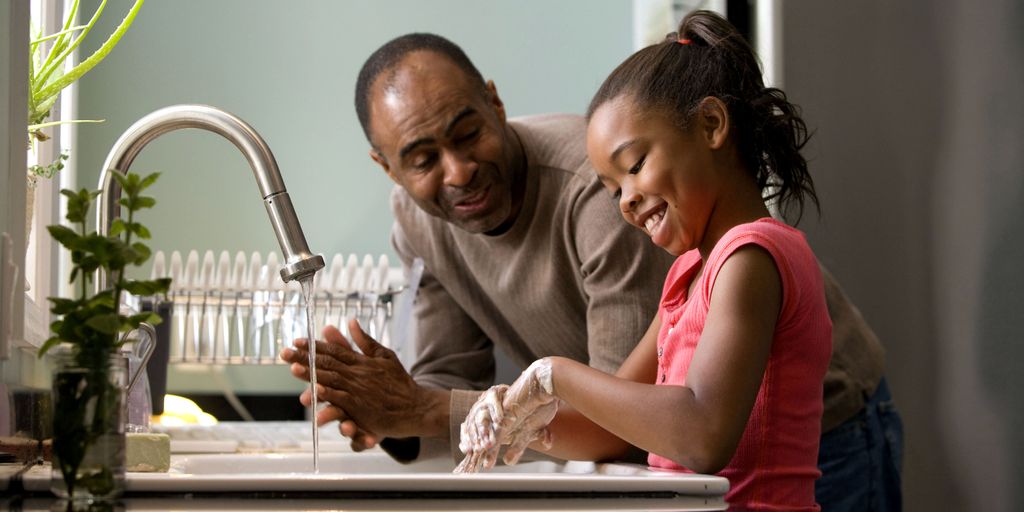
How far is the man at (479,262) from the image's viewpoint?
4.77 feet

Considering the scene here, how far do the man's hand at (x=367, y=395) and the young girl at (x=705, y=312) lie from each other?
0.85 feet

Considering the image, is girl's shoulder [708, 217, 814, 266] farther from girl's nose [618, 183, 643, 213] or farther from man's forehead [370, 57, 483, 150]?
man's forehead [370, 57, 483, 150]

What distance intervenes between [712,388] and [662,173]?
26 cm

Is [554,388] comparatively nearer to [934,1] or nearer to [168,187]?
[934,1]

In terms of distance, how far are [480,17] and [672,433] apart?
6.92 feet

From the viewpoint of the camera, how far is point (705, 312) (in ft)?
3.37

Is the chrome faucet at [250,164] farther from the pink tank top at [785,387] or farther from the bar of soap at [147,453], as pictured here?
the pink tank top at [785,387]

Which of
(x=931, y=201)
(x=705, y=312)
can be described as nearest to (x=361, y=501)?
(x=705, y=312)

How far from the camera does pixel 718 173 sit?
112cm

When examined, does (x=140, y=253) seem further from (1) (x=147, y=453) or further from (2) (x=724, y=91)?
(2) (x=724, y=91)

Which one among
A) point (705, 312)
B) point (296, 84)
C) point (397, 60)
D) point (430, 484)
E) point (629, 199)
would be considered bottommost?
point (430, 484)

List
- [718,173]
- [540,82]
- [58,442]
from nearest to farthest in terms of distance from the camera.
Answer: [58,442]
[718,173]
[540,82]

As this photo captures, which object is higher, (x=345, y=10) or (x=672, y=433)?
(x=345, y=10)

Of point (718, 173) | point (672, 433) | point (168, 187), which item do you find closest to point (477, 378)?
point (718, 173)
